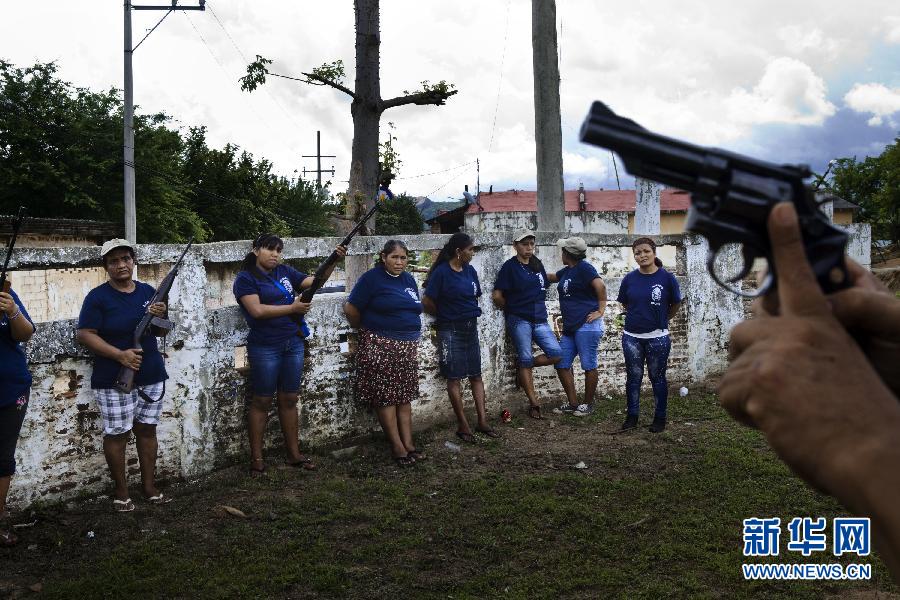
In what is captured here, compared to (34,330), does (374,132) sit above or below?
above

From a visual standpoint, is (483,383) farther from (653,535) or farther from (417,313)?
(653,535)

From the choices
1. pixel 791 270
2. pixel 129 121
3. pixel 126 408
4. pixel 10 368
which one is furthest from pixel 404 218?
pixel 791 270

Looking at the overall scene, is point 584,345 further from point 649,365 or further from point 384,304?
point 384,304

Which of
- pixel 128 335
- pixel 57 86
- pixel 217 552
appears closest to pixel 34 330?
pixel 128 335

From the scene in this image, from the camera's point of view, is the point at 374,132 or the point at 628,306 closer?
the point at 628,306

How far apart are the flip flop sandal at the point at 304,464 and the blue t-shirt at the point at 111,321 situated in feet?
5.06

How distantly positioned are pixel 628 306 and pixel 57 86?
2111 centimetres

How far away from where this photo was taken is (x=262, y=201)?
31219mm

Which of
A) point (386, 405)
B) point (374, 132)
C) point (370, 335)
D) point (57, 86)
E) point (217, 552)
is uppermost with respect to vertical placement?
point (57, 86)

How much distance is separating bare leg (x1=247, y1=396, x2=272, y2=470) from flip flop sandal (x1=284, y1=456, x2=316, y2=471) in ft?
1.02

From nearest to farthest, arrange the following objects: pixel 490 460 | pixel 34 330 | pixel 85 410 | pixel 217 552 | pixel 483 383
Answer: pixel 217 552, pixel 34 330, pixel 85 410, pixel 490 460, pixel 483 383

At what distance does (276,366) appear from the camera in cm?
653

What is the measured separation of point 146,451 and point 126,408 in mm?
404

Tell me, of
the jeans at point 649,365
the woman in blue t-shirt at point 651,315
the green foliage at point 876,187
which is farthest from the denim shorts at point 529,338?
the green foliage at point 876,187
